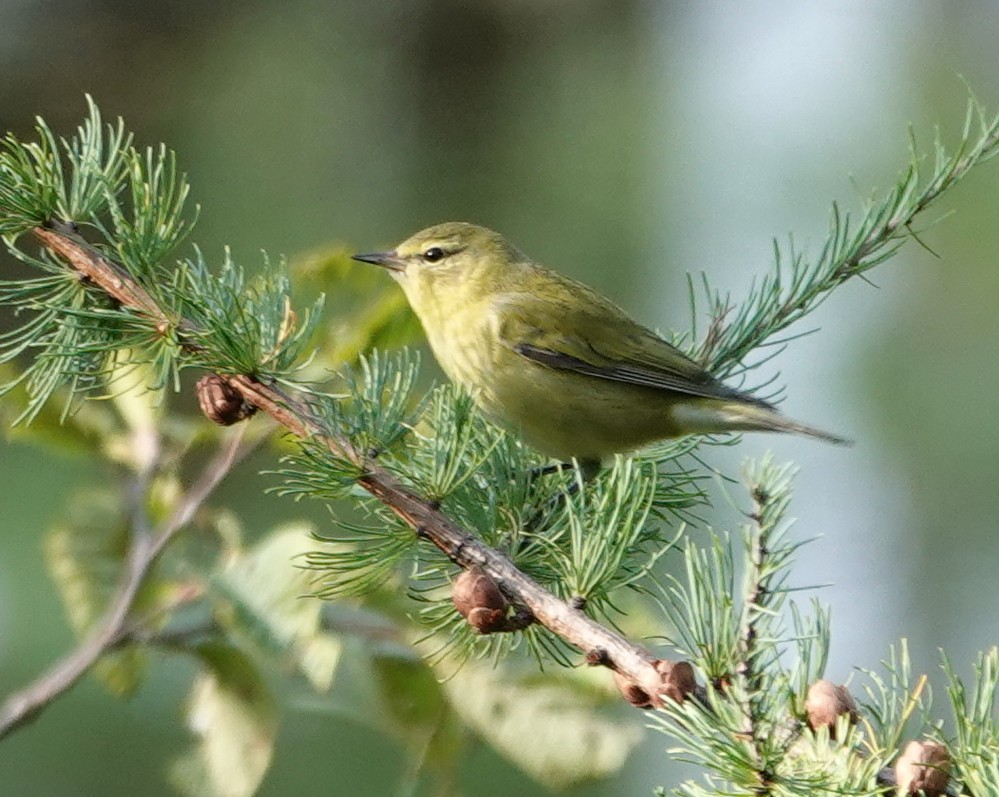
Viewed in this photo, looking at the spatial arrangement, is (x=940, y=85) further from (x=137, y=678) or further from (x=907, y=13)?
(x=137, y=678)

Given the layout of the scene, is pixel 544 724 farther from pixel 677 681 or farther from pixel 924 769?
pixel 924 769

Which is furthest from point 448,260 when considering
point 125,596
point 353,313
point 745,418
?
point 125,596

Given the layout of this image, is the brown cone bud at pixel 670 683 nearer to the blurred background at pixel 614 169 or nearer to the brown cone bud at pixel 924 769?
the brown cone bud at pixel 924 769

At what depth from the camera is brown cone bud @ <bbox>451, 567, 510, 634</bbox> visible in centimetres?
159

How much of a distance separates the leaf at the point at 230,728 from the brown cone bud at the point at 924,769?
1209mm

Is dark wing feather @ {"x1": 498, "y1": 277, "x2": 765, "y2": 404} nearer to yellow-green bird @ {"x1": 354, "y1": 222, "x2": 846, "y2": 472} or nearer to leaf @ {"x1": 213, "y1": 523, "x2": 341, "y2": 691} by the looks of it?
yellow-green bird @ {"x1": 354, "y1": 222, "x2": 846, "y2": 472}

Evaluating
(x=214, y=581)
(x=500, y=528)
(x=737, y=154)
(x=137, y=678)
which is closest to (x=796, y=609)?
(x=500, y=528)

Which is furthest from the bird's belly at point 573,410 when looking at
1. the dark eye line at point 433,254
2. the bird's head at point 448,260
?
the dark eye line at point 433,254

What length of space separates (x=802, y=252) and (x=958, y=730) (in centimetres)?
128

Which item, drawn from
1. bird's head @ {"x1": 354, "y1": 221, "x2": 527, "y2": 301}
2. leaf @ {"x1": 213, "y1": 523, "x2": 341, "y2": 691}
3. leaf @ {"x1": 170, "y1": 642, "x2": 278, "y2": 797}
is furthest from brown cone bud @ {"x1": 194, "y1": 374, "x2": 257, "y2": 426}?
bird's head @ {"x1": 354, "y1": 221, "x2": 527, "y2": 301}

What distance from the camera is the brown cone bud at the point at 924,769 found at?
133cm

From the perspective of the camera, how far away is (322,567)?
1814 mm

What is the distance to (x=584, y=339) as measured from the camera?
366cm

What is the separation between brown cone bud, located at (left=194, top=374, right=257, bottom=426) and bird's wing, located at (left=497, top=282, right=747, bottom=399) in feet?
5.45
